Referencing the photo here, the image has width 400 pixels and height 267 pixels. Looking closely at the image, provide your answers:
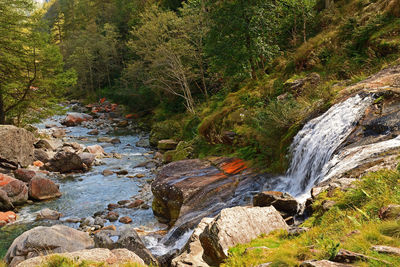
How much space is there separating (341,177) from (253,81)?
448 inches

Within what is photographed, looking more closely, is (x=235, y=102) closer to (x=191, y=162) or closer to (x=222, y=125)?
(x=222, y=125)

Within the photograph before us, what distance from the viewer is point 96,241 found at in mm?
7824

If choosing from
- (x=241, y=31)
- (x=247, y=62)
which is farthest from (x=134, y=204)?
(x=241, y=31)

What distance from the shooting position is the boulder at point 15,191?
12.7 metres

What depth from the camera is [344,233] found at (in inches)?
149

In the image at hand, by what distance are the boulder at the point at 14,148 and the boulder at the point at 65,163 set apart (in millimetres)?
1172

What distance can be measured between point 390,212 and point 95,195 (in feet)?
40.5

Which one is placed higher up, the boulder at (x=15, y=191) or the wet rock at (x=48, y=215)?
the boulder at (x=15, y=191)

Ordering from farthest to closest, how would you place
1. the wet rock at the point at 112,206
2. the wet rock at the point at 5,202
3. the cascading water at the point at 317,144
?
the wet rock at the point at 112,206 < the wet rock at the point at 5,202 < the cascading water at the point at 317,144

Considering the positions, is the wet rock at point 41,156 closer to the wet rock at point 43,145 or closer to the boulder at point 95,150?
the wet rock at point 43,145

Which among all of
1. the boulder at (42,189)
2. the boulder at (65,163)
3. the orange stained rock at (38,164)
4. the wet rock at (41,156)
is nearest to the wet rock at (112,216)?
the boulder at (42,189)

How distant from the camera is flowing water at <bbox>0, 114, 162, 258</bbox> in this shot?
36.2 feet

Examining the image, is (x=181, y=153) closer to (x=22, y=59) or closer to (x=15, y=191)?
(x=15, y=191)

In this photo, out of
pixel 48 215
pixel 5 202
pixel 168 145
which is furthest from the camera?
pixel 168 145
